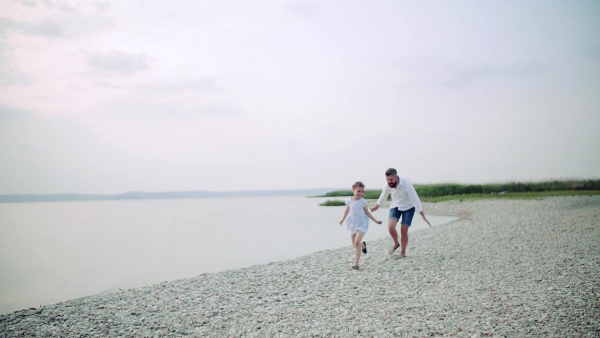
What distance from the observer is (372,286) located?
745 centimetres

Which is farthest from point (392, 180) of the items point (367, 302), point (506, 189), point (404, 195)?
point (506, 189)

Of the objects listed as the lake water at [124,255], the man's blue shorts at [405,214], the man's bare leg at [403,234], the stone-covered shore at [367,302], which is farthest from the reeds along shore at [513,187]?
the man's blue shorts at [405,214]

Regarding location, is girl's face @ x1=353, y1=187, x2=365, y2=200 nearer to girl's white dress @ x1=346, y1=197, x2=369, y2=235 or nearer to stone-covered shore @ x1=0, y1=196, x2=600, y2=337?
girl's white dress @ x1=346, y1=197, x2=369, y2=235

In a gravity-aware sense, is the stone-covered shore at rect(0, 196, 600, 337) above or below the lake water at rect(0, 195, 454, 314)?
above

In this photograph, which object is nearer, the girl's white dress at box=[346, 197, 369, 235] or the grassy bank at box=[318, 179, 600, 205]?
the girl's white dress at box=[346, 197, 369, 235]

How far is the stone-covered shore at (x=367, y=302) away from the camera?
530 centimetres

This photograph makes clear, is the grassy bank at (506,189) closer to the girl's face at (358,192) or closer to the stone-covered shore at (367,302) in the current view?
the stone-covered shore at (367,302)

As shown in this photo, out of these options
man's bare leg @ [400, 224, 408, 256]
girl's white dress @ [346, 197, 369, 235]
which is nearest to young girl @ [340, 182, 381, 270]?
girl's white dress @ [346, 197, 369, 235]

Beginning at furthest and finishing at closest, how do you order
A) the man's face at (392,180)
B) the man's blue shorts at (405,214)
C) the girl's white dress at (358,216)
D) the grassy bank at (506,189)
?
1. the grassy bank at (506,189)
2. the man's blue shorts at (405,214)
3. the man's face at (392,180)
4. the girl's white dress at (358,216)

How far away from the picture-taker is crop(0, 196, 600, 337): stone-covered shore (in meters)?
5.30

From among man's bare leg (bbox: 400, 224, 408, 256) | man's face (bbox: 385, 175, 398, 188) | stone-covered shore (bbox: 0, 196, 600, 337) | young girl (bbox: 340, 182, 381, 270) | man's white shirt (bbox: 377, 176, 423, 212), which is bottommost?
stone-covered shore (bbox: 0, 196, 600, 337)

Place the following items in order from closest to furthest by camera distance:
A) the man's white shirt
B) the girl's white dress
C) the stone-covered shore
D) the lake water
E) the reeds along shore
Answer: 1. the stone-covered shore
2. the girl's white dress
3. the man's white shirt
4. the lake water
5. the reeds along shore

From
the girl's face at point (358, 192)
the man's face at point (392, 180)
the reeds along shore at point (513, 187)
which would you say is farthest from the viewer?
the reeds along shore at point (513, 187)

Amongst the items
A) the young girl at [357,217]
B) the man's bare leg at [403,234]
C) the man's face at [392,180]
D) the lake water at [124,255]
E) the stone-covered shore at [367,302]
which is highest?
the man's face at [392,180]
